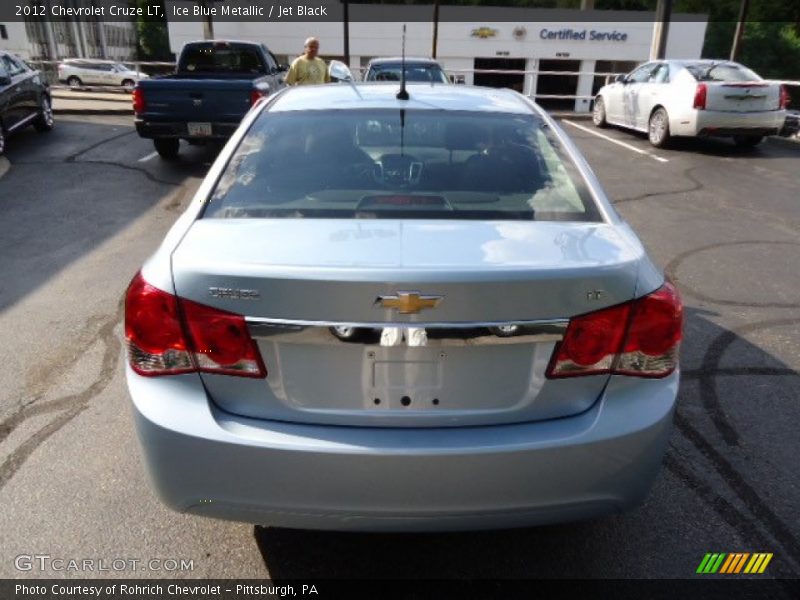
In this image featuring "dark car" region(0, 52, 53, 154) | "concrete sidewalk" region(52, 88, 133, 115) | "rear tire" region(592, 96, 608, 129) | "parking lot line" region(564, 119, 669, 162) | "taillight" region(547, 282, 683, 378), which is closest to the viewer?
"taillight" region(547, 282, 683, 378)

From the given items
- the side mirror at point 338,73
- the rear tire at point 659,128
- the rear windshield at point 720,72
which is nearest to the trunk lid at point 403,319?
the side mirror at point 338,73

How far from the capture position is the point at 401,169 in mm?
2699

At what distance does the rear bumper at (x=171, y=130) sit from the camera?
887cm

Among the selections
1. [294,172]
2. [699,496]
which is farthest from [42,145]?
[699,496]

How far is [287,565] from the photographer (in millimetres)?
2330

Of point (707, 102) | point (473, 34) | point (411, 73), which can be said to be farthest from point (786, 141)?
point (473, 34)

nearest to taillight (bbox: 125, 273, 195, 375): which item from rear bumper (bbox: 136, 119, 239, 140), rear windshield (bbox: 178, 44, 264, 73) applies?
rear bumper (bbox: 136, 119, 239, 140)

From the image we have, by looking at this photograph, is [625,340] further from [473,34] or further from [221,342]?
[473,34]

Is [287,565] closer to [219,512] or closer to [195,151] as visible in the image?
[219,512]

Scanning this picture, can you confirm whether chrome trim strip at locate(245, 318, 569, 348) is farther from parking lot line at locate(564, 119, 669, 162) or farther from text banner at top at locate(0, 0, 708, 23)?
text banner at top at locate(0, 0, 708, 23)

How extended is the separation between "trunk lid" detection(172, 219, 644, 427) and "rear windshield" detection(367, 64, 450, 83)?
1107 centimetres

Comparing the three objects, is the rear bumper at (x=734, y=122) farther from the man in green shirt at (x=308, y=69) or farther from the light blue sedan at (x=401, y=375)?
the light blue sedan at (x=401, y=375)

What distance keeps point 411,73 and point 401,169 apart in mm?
10437

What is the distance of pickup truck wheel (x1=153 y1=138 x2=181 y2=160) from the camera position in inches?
396
